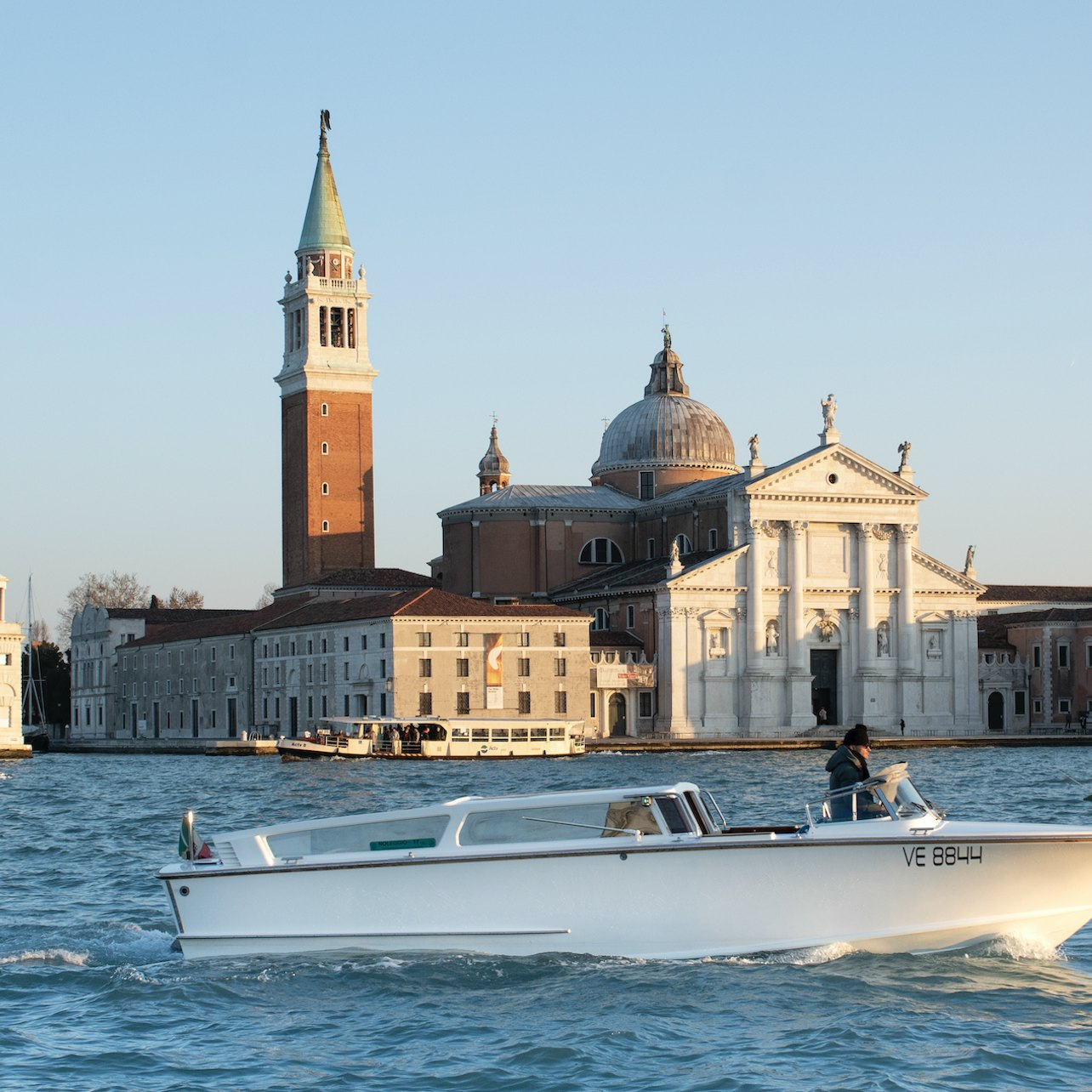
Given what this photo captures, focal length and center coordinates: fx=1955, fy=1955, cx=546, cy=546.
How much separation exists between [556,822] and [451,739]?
157 feet

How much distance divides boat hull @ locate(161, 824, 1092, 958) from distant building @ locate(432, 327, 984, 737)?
5437 cm

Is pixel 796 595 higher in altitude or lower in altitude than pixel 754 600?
higher

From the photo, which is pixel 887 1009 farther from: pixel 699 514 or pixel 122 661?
pixel 122 661

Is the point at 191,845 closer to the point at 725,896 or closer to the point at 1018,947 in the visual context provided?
the point at 725,896

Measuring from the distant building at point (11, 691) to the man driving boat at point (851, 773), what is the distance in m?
55.5

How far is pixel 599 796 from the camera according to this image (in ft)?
47.8

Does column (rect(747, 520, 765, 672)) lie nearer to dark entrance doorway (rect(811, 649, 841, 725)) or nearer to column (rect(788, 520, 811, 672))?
column (rect(788, 520, 811, 672))

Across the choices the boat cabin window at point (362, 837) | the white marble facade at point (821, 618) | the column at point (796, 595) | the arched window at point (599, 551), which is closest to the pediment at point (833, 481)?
the white marble facade at point (821, 618)

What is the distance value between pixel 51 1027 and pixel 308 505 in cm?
6718

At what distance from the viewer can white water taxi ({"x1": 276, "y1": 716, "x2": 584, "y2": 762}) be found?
202 feet

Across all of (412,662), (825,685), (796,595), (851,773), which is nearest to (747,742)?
(796,595)

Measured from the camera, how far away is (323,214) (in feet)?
275

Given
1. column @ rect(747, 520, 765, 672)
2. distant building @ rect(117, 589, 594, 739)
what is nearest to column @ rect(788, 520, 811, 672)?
column @ rect(747, 520, 765, 672)

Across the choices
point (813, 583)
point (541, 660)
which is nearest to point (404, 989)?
point (541, 660)
